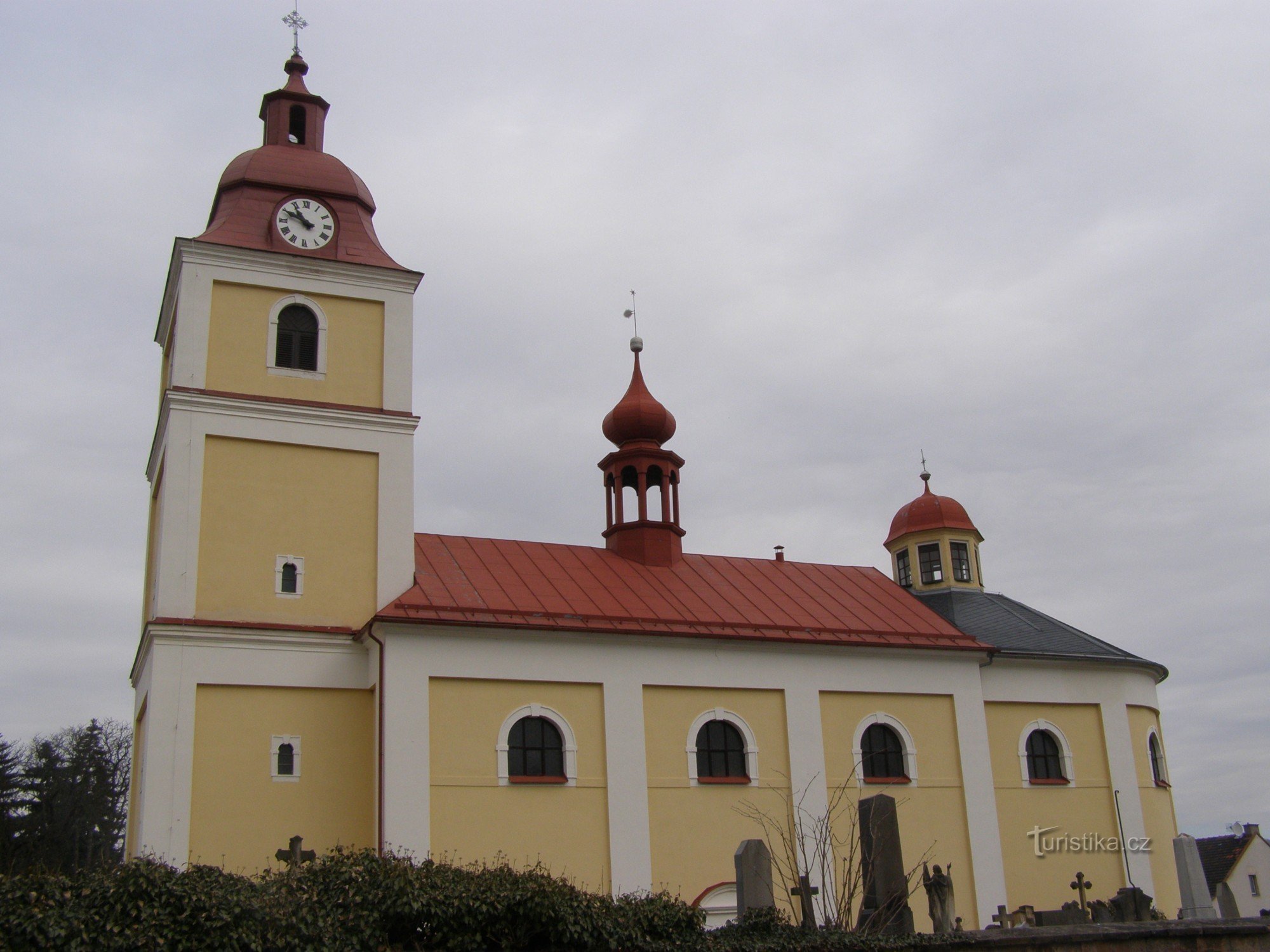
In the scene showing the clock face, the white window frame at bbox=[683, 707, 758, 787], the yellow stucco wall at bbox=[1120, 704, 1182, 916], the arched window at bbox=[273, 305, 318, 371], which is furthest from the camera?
the yellow stucco wall at bbox=[1120, 704, 1182, 916]

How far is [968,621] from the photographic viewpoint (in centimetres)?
2800

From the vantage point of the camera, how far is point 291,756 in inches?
793

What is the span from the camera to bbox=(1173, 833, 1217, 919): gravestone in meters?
17.6

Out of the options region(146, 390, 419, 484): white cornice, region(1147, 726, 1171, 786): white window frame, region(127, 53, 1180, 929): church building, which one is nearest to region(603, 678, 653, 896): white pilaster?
region(127, 53, 1180, 929): church building

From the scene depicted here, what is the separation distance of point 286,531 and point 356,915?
10631mm

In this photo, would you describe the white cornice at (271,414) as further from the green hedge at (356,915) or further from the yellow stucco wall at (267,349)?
the green hedge at (356,915)

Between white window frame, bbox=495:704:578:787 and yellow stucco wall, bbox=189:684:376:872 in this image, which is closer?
yellow stucco wall, bbox=189:684:376:872

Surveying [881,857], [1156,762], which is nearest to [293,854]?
[881,857]

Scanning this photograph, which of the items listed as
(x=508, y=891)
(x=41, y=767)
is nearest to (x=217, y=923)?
(x=508, y=891)

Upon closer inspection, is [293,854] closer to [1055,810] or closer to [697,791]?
[697,791]

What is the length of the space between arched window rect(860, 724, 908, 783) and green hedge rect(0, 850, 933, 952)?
950cm

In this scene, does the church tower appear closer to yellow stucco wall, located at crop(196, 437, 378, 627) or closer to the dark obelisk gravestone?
yellow stucco wall, located at crop(196, 437, 378, 627)

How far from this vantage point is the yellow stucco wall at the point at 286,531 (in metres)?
20.9

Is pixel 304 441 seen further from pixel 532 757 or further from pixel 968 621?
pixel 968 621
